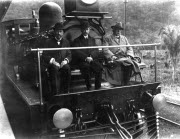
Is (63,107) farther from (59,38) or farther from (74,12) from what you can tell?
(74,12)

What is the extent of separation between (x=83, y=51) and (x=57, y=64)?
96 cm

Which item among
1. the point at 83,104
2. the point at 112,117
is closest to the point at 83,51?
the point at 83,104

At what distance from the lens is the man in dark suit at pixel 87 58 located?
4211 millimetres

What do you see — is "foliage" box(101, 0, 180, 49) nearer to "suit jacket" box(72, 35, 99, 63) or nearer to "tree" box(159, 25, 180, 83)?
"tree" box(159, 25, 180, 83)

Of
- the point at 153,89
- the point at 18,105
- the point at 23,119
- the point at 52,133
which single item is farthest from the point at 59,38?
the point at 18,105

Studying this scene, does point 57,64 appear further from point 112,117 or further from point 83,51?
point 112,117

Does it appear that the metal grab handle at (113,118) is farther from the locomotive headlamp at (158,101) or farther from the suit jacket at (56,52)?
the suit jacket at (56,52)

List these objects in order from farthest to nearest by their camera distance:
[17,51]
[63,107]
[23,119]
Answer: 1. [17,51]
2. [23,119]
3. [63,107]

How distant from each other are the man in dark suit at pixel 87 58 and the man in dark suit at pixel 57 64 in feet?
1.28

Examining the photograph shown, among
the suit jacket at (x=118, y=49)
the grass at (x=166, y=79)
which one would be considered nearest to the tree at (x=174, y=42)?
the grass at (x=166, y=79)

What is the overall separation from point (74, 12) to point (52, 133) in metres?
2.66

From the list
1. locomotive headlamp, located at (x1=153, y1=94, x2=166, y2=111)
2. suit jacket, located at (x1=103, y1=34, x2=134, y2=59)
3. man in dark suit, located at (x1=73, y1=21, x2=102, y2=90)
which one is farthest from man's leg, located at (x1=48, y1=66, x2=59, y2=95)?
locomotive headlamp, located at (x1=153, y1=94, x2=166, y2=111)

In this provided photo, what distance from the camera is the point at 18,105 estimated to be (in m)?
6.63

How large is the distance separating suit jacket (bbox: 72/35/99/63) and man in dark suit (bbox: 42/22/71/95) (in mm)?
385
